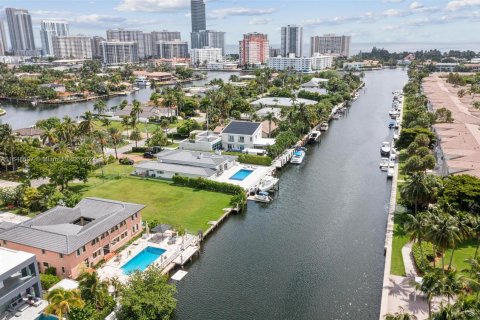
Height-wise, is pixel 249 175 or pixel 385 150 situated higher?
pixel 385 150

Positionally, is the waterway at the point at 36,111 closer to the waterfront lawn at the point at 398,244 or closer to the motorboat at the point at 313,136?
the motorboat at the point at 313,136

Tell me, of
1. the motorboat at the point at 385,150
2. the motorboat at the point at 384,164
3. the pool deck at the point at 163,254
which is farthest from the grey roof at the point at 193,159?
the motorboat at the point at 385,150

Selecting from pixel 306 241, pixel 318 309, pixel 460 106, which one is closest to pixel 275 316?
pixel 318 309

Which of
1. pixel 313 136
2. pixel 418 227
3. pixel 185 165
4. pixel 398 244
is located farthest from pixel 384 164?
pixel 418 227

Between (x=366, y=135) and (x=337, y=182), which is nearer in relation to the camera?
(x=337, y=182)

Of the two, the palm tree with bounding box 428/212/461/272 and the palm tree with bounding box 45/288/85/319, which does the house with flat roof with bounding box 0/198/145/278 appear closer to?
the palm tree with bounding box 45/288/85/319

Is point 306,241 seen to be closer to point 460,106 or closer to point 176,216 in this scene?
point 176,216

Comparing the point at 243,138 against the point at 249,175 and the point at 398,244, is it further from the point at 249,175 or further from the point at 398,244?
the point at 398,244
